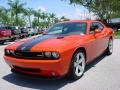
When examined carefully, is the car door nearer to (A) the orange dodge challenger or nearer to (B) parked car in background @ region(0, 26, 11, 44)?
(A) the orange dodge challenger

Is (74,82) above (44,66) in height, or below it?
below

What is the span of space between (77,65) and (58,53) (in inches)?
34.9

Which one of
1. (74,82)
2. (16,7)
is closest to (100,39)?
(74,82)

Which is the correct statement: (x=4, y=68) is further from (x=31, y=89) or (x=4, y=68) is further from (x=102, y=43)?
(x=102, y=43)

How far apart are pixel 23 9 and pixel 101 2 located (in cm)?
1554

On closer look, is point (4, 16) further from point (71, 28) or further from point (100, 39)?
point (71, 28)

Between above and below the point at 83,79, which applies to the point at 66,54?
above

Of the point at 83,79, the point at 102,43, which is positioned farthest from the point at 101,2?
the point at 83,79

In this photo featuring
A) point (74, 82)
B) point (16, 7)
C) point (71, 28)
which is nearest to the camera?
point (74, 82)

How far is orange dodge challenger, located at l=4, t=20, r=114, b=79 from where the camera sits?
16.1 feet

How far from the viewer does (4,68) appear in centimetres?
711

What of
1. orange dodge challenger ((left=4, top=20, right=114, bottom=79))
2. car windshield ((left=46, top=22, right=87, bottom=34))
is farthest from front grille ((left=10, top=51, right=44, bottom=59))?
car windshield ((left=46, top=22, right=87, bottom=34))

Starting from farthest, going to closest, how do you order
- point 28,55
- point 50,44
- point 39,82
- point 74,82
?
1. point 39,82
2. point 74,82
3. point 50,44
4. point 28,55

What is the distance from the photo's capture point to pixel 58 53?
191 inches
